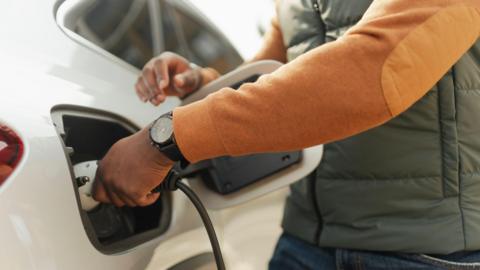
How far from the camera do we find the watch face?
0.62 metres

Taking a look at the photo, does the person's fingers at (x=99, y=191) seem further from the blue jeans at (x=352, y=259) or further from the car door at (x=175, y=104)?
the blue jeans at (x=352, y=259)

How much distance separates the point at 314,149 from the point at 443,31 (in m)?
0.35

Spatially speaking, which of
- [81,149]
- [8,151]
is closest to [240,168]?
[81,149]

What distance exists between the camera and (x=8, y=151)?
1.74 ft

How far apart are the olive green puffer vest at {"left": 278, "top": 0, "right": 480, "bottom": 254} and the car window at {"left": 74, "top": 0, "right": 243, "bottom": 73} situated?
374 millimetres

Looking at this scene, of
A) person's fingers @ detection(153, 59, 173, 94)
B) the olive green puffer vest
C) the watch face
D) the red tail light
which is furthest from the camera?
person's fingers @ detection(153, 59, 173, 94)

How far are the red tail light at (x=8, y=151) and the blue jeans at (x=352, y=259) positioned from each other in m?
0.64

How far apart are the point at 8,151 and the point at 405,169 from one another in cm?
66

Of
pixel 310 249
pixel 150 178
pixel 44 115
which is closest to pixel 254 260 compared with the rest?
pixel 310 249

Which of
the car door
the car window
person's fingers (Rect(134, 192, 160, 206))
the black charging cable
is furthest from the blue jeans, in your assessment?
the car window

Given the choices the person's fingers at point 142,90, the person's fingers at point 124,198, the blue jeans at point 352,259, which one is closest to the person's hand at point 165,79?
the person's fingers at point 142,90

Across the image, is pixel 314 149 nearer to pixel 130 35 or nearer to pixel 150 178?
pixel 150 178

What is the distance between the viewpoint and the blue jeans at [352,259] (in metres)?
0.79

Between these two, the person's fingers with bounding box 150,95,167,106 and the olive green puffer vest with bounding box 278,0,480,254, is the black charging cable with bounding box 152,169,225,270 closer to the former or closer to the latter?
the person's fingers with bounding box 150,95,167,106
